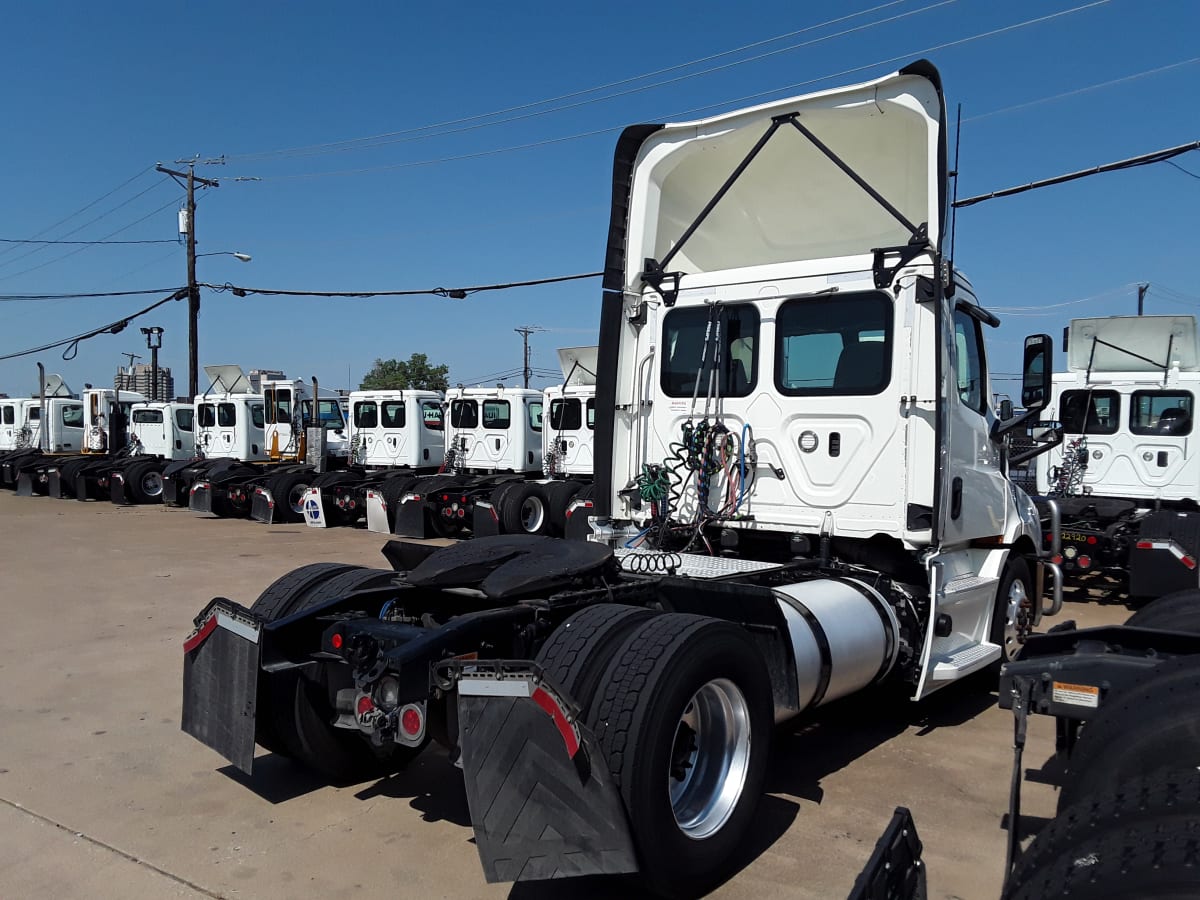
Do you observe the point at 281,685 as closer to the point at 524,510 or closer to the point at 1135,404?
the point at 1135,404

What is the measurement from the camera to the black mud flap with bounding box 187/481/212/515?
2095 cm

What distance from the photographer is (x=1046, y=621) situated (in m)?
8.91

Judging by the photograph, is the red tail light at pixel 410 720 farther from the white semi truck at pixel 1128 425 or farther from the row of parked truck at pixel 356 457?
the row of parked truck at pixel 356 457

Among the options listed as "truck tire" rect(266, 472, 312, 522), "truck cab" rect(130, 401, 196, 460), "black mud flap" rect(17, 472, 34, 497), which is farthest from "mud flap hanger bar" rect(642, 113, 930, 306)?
"black mud flap" rect(17, 472, 34, 497)

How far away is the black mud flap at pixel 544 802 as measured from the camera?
→ 293 centimetres

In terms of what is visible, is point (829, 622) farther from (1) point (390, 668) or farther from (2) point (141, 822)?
(2) point (141, 822)

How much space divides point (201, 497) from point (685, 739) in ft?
65.1

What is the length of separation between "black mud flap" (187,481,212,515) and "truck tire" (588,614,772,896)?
19337 mm

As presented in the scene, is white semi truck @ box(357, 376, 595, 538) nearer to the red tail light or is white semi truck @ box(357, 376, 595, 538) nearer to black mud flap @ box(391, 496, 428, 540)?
black mud flap @ box(391, 496, 428, 540)

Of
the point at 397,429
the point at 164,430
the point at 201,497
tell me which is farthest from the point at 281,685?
the point at 164,430

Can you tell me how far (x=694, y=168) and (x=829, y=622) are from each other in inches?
126

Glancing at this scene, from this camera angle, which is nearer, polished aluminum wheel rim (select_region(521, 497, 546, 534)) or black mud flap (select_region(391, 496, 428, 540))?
polished aluminum wheel rim (select_region(521, 497, 546, 534))

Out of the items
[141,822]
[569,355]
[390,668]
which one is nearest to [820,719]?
[390,668]

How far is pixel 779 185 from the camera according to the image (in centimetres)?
614
